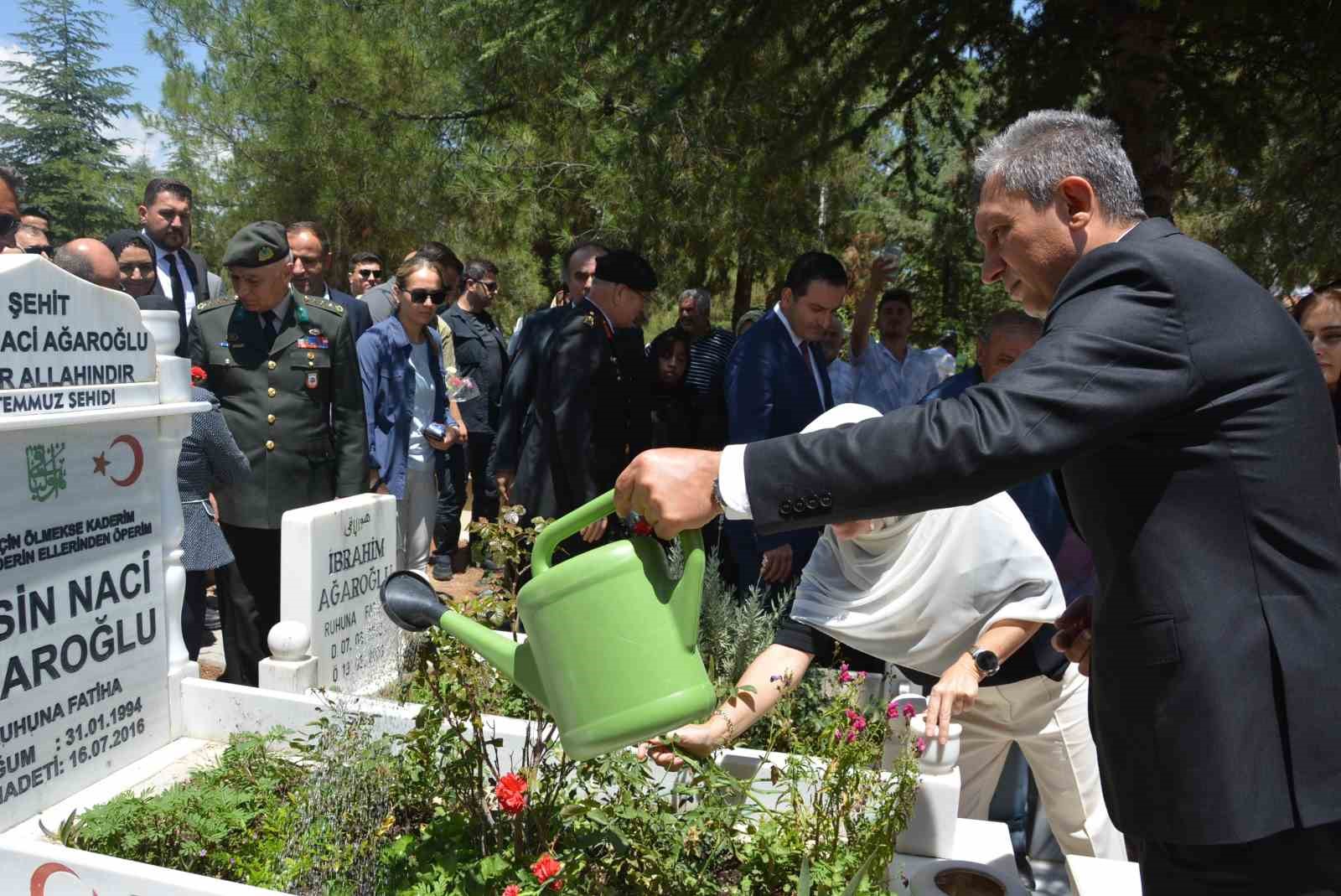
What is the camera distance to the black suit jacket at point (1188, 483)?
1.29 metres

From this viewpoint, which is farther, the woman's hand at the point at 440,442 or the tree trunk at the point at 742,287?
the tree trunk at the point at 742,287

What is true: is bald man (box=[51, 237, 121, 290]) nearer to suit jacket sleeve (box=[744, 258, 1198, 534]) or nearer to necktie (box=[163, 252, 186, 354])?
necktie (box=[163, 252, 186, 354])

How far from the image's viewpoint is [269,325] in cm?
400

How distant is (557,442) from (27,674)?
2.14m

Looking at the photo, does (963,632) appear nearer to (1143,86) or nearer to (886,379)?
(1143,86)

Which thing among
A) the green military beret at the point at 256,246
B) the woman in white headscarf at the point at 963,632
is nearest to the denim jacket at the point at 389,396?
the green military beret at the point at 256,246

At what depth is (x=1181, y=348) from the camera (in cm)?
131

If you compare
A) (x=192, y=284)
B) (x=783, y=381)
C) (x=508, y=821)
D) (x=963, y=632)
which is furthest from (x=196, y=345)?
(x=963, y=632)

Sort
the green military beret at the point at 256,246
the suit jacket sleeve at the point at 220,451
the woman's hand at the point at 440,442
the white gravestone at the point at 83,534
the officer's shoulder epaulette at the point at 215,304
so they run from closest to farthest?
the white gravestone at the point at 83,534 → the suit jacket sleeve at the point at 220,451 → the green military beret at the point at 256,246 → the officer's shoulder epaulette at the point at 215,304 → the woman's hand at the point at 440,442

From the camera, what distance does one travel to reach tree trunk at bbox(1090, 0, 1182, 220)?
14.4ft

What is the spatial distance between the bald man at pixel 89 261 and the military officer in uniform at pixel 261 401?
328 mm

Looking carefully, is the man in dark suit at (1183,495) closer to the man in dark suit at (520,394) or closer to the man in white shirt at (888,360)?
the man in dark suit at (520,394)

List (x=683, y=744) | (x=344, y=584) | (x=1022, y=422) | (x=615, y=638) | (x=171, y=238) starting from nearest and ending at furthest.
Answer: (x=1022, y=422), (x=615, y=638), (x=683, y=744), (x=344, y=584), (x=171, y=238)

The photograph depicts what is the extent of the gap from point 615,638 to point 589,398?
2863 millimetres
